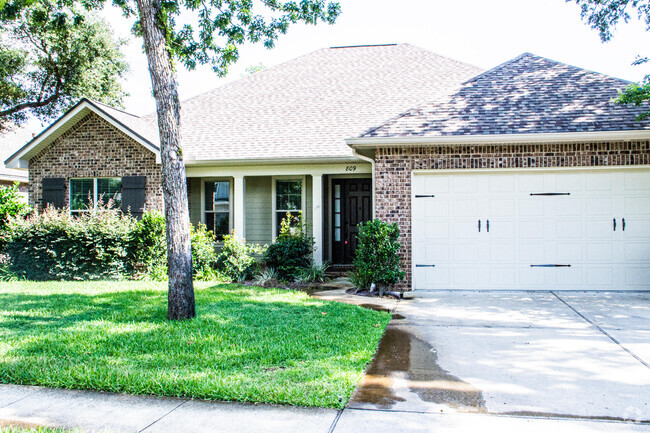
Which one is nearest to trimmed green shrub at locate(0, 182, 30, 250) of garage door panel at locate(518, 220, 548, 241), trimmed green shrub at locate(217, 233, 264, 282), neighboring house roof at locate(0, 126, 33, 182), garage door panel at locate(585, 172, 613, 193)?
trimmed green shrub at locate(217, 233, 264, 282)

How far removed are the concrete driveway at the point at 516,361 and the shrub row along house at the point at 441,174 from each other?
1.48 metres

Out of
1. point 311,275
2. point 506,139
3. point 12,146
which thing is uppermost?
point 12,146

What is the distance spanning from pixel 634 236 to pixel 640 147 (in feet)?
5.26

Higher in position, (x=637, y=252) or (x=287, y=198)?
(x=287, y=198)

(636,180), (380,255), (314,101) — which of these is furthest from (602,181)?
(314,101)

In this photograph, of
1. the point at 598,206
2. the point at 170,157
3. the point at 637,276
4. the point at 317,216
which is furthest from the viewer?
the point at 317,216

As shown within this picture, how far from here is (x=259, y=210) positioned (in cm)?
1323

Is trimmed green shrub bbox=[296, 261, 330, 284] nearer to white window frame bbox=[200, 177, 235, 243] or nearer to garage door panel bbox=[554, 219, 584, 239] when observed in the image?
white window frame bbox=[200, 177, 235, 243]

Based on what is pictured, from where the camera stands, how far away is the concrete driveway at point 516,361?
383 centimetres

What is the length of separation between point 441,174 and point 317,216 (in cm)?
337

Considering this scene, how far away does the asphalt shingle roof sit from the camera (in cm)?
1223

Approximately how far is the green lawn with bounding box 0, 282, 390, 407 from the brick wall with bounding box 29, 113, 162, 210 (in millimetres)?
4319

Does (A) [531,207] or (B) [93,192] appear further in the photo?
(B) [93,192]

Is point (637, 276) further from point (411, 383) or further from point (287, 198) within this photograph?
point (287, 198)
